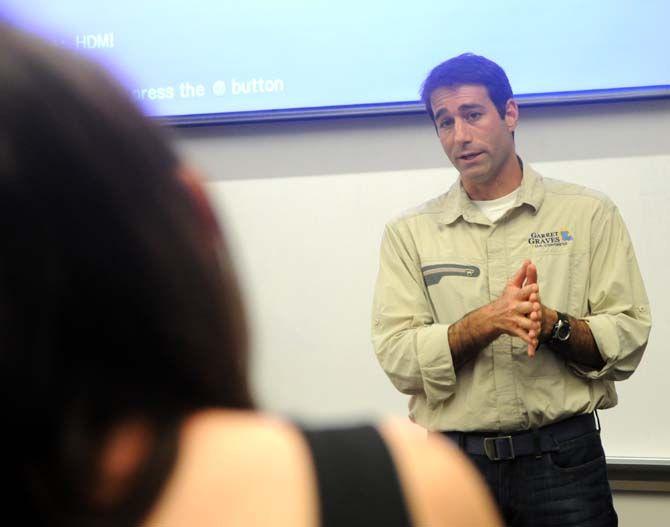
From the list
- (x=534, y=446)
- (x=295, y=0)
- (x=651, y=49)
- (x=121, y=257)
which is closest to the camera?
(x=121, y=257)

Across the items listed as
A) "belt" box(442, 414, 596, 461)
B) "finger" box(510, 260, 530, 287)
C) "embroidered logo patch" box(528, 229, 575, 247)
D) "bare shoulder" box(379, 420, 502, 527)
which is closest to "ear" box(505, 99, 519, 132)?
"embroidered logo patch" box(528, 229, 575, 247)

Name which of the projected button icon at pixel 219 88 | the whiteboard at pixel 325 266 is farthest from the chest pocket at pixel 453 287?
the projected button icon at pixel 219 88

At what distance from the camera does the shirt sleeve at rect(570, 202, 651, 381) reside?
Answer: 1847 mm

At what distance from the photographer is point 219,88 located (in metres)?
2.78

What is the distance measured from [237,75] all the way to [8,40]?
91.8 inches

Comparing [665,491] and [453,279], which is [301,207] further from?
[665,491]

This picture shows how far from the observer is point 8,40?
483 mm

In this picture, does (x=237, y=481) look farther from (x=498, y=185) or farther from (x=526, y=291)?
(x=498, y=185)

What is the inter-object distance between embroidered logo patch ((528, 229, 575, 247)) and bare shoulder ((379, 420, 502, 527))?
148 centimetres

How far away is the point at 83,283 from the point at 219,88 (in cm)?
239

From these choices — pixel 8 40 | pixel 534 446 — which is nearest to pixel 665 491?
pixel 534 446

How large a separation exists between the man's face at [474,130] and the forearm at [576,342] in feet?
1.34

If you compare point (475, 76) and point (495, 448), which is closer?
point (495, 448)

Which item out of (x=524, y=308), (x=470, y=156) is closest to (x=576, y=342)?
(x=524, y=308)
